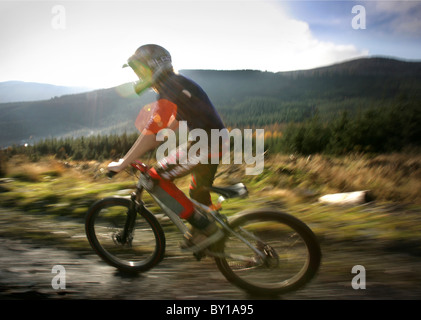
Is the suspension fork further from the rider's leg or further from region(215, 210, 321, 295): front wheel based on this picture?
region(215, 210, 321, 295): front wheel

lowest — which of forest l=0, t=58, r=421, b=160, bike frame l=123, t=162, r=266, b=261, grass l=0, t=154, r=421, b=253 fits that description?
grass l=0, t=154, r=421, b=253

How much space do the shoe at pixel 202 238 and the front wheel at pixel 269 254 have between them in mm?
75

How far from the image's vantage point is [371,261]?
3387 millimetres

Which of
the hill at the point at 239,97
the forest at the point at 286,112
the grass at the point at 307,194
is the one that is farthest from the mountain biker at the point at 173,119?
the hill at the point at 239,97

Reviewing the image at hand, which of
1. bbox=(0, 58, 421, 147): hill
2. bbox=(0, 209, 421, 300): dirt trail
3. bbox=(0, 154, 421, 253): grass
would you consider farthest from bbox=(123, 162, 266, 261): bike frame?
bbox=(0, 58, 421, 147): hill

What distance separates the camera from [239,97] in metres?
113

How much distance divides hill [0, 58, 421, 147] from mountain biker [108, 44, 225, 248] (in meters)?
82.8

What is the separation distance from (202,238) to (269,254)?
1.88ft

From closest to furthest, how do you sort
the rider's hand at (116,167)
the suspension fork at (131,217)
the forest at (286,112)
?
the rider's hand at (116,167), the suspension fork at (131,217), the forest at (286,112)

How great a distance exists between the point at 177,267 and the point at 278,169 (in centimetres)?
545

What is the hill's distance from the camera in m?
95.1

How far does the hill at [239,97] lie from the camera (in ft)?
312

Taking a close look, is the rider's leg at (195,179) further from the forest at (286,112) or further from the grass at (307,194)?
the forest at (286,112)
